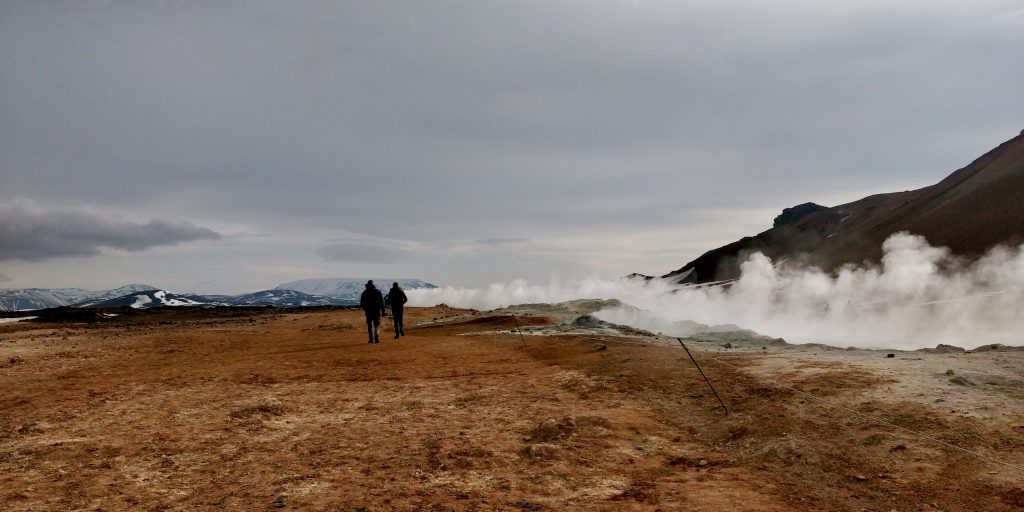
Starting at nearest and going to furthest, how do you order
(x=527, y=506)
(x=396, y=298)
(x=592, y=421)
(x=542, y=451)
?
1. (x=527, y=506)
2. (x=542, y=451)
3. (x=592, y=421)
4. (x=396, y=298)

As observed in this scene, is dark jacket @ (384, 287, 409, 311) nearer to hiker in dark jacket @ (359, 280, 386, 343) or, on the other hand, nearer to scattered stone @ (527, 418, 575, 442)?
hiker in dark jacket @ (359, 280, 386, 343)

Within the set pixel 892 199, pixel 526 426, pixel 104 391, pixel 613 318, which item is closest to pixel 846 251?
pixel 892 199

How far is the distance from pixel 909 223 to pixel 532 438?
75321 millimetres

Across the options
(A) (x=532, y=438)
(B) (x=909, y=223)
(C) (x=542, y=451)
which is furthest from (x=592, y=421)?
(B) (x=909, y=223)

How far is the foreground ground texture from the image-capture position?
578 cm

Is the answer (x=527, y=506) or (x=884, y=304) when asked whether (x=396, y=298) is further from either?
(x=884, y=304)

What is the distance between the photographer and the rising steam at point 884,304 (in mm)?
30625

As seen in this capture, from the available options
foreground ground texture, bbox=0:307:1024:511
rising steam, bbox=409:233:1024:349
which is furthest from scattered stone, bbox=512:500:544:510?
rising steam, bbox=409:233:1024:349

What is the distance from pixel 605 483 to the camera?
6.31 m

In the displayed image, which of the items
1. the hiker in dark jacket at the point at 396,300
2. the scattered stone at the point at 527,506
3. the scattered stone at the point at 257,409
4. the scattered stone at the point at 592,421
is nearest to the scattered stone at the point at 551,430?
the scattered stone at the point at 592,421

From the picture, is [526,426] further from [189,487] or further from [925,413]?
[925,413]

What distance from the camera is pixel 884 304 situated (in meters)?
40.2

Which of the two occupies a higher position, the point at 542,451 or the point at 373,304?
the point at 373,304

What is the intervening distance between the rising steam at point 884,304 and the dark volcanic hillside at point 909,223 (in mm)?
2739
